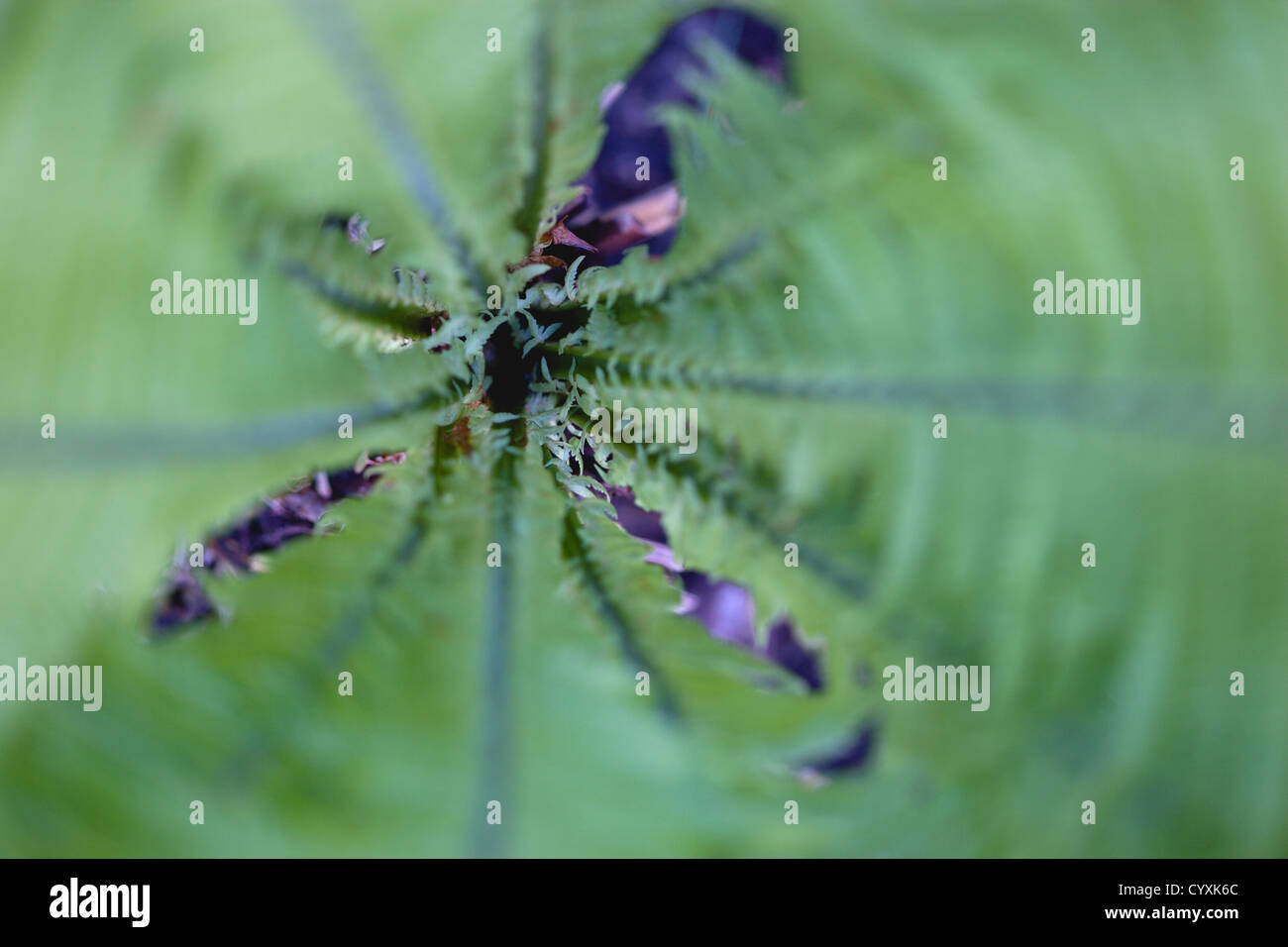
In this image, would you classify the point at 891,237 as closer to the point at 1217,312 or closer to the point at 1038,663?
the point at 1217,312

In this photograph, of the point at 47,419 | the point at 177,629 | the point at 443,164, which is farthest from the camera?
the point at 177,629

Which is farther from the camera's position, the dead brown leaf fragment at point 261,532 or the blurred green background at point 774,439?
the dead brown leaf fragment at point 261,532

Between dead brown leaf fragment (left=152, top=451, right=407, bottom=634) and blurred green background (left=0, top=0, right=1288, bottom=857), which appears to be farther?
dead brown leaf fragment (left=152, top=451, right=407, bottom=634)

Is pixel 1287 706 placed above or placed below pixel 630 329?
below

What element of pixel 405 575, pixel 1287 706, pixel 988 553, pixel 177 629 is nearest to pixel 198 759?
pixel 405 575

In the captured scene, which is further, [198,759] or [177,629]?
[177,629]

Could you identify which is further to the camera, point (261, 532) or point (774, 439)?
point (261, 532)

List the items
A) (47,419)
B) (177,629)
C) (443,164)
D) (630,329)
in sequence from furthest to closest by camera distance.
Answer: (177,629) < (630,329) < (443,164) < (47,419)
